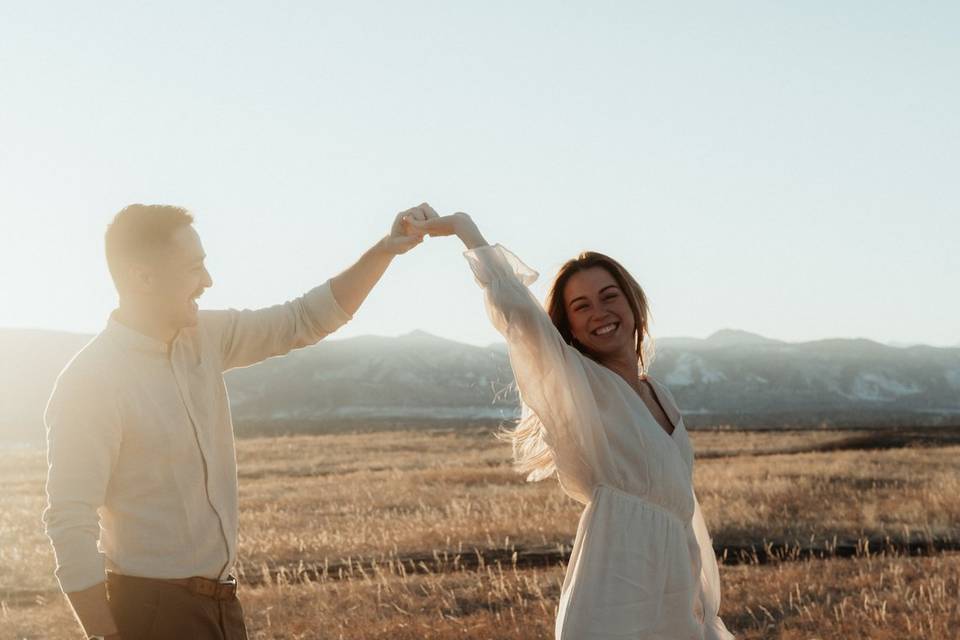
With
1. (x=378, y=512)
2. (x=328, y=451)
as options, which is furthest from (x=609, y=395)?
(x=328, y=451)

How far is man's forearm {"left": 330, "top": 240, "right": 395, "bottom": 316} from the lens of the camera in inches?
175

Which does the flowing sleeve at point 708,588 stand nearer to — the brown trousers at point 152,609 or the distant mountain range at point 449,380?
the brown trousers at point 152,609

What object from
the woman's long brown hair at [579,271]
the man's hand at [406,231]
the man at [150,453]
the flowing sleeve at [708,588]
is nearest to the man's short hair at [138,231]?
the man at [150,453]

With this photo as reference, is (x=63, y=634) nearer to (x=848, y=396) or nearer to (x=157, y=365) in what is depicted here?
(x=157, y=365)

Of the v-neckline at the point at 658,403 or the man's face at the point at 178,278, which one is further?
the v-neckline at the point at 658,403

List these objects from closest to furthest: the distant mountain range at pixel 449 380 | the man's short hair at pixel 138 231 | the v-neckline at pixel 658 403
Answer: the man's short hair at pixel 138 231
the v-neckline at pixel 658 403
the distant mountain range at pixel 449 380

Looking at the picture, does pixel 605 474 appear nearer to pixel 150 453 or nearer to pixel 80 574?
pixel 150 453

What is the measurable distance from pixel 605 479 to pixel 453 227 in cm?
116

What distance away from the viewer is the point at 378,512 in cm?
1514

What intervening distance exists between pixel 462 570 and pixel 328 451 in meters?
22.4

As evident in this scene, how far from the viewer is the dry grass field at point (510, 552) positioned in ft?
26.5

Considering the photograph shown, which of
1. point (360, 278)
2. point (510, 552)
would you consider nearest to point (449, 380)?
point (510, 552)

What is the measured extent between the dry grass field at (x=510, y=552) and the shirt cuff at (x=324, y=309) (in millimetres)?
4055

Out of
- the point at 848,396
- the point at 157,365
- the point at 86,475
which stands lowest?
the point at 848,396
